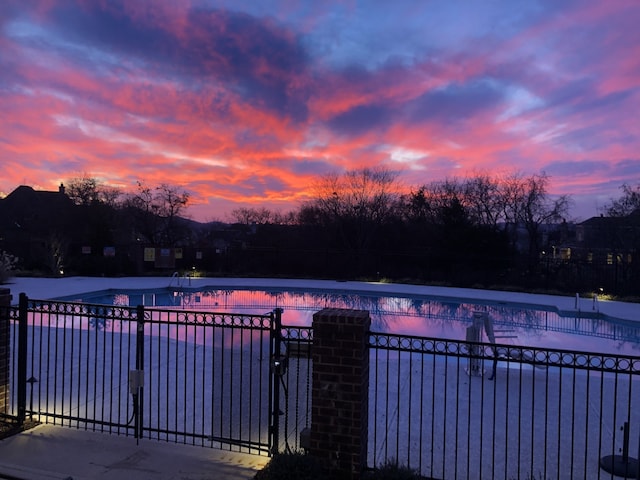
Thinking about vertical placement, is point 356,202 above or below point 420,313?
above

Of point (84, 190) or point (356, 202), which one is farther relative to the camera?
point (84, 190)

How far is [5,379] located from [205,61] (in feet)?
38.1

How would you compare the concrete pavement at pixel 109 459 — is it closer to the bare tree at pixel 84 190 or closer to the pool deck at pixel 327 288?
the pool deck at pixel 327 288

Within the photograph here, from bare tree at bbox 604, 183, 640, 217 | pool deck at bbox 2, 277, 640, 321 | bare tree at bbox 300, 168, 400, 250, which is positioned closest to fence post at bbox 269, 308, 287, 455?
pool deck at bbox 2, 277, 640, 321

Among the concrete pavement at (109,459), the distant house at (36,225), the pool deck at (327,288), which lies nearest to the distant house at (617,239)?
the pool deck at (327,288)

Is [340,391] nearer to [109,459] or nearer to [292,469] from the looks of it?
[292,469]

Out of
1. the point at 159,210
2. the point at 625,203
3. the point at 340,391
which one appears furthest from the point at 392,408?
the point at 159,210

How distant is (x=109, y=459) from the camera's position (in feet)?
11.9

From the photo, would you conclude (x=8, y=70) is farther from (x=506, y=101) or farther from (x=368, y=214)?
(x=368, y=214)

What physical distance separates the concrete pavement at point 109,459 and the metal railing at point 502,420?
1251mm

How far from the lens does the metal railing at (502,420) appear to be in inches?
136

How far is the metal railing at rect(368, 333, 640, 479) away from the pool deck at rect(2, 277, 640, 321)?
9212mm

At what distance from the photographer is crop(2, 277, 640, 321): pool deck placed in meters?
14.7

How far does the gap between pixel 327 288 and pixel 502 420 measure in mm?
15038
